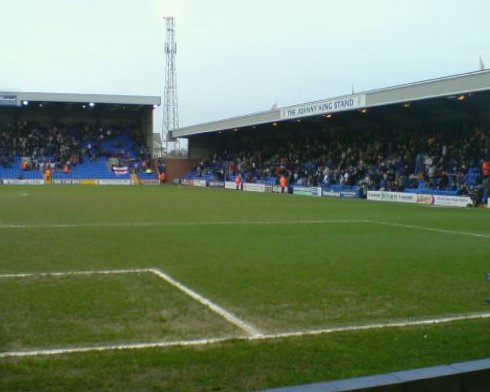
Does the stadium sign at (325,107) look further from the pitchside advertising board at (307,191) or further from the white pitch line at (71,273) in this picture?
the white pitch line at (71,273)

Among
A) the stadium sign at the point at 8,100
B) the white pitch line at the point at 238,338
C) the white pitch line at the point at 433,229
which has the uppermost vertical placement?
the stadium sign at the point at 8,100

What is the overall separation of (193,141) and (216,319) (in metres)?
61.6

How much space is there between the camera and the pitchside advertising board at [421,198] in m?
29.9

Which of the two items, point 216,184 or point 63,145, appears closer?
point 216,184

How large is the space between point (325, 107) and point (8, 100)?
31957mm

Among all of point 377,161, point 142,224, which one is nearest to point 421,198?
point 377,161

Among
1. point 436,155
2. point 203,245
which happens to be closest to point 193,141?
point 436,155

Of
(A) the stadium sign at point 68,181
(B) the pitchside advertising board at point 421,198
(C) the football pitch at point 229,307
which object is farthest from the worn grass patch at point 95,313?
(A) the stadium sign at point 68,181

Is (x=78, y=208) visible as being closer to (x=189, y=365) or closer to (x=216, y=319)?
(x=216, y=319)

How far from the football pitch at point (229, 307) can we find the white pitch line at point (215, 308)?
0.08ft

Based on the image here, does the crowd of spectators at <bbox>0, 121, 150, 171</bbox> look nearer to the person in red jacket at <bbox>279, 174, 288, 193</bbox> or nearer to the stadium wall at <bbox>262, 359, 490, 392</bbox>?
the person in red jacket at <bbox>279, 174, 288, 193</bbox>

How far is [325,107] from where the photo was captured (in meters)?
38.9

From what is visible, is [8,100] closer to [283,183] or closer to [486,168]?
[283,183]

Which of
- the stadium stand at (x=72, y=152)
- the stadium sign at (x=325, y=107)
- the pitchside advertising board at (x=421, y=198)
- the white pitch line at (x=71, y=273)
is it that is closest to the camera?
the white pitch line at (x=71, y=273)
